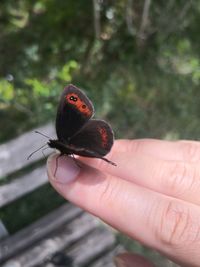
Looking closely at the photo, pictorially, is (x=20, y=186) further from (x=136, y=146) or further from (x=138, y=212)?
(x=138, y=212)

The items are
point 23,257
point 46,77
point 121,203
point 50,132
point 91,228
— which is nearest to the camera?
point 121,203

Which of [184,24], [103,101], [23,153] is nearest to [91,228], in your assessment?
[23,153]

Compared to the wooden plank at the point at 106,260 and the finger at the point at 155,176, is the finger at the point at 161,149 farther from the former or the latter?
the wooden plank at the point at 106,260

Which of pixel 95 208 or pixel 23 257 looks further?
pixel 23 257

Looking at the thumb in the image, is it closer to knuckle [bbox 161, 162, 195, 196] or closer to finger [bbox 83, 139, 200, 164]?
knuckle [bbox 161, 162, 195, 196]

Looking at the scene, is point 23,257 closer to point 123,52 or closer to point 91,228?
point 91,228

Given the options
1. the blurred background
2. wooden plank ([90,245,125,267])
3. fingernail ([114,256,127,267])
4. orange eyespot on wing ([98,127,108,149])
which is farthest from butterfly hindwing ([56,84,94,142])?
the blurred background

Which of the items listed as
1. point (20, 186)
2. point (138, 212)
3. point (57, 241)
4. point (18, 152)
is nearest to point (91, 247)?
point (57, 241)
